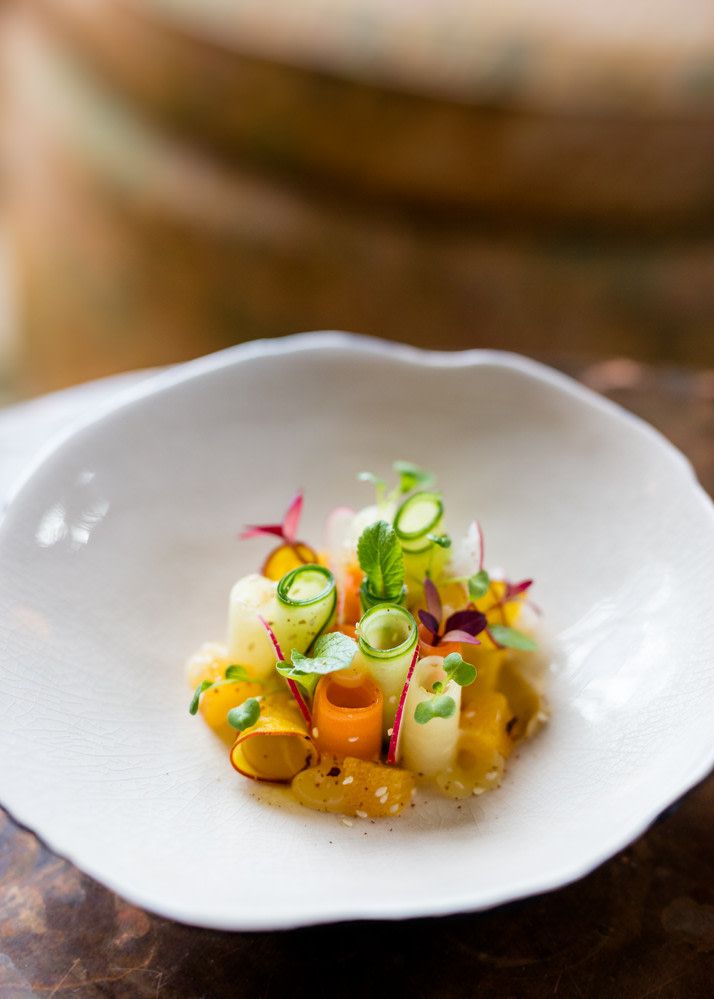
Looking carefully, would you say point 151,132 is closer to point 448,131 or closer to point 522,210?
point 448,131

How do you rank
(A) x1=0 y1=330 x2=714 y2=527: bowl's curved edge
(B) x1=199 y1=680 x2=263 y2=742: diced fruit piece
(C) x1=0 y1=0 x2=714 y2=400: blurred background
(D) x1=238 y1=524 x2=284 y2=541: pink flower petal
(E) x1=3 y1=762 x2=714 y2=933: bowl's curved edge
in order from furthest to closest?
(C) x1=0 y1=0 x2=714 y2=400: blurred background → (A) x1=0 y1=330 x2=714 y2=527: bowl's curved edge → (D) x1=238 y1=524 x2=284 y2=541: pink flower petal → (B) x1=199 y1=680 x2=263 y2=742: diced fruit piece → (E) x1=3 y1=762 x2=714 y2=933: bowl's curved edge

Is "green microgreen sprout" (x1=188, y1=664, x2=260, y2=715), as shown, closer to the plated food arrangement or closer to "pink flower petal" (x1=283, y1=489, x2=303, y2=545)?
the plated food arrangement

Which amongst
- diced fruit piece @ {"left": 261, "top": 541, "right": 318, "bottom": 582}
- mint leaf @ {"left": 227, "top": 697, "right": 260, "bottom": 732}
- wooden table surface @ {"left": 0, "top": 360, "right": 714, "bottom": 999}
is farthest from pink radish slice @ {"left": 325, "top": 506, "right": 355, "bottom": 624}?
wooden table surface @ {"left": 0, "top": 360, "right": 714, "bottom": 999}

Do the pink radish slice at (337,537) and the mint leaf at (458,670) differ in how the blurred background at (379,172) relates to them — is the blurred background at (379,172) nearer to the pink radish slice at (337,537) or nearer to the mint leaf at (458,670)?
the pink radish slice at (337,537)

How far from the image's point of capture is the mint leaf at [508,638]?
1.18 meters

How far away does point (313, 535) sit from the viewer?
4.81 ft

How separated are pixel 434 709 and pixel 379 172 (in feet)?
5.98

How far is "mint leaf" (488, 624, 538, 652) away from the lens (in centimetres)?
118

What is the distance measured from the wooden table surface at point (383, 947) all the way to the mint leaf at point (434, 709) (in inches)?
7.1

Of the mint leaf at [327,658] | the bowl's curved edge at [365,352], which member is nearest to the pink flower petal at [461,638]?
the mint leaf at [327,658]

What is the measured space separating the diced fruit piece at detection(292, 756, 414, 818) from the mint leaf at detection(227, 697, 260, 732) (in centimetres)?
8

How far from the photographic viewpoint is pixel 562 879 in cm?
88

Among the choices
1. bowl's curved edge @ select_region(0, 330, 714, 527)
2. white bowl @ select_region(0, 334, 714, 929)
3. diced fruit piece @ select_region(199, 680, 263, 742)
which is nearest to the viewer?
white bowl @ select_region(0, 334, 714, 929)

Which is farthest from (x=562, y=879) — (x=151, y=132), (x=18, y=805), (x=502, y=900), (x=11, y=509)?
(x=151, y=132)
